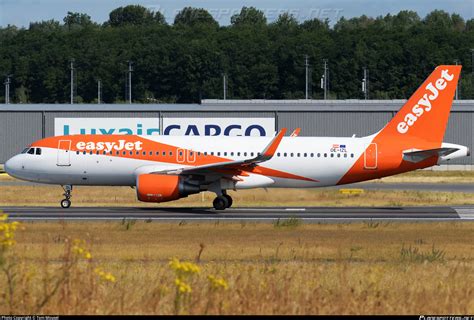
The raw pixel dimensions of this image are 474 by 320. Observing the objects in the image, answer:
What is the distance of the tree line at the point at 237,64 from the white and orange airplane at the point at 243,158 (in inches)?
3522

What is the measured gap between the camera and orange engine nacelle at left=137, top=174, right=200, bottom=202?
1615 inches

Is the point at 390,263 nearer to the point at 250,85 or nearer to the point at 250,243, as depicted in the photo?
the point at 250,243

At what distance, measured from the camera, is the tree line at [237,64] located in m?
141

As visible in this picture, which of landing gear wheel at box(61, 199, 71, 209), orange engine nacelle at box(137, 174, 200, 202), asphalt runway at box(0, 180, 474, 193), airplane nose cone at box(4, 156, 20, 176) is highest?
airplane nose cone at box(4, 156, 20, 176)

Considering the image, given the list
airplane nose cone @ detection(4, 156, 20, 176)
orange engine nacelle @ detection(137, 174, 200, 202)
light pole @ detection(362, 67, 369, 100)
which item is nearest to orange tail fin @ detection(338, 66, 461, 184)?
orange engine nacelle @ detection(137, 174, 200, 202)

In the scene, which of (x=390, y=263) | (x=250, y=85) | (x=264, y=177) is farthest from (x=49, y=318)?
(x=250, y=85)

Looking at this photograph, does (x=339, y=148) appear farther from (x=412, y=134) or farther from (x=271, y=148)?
(x=271, y=148)

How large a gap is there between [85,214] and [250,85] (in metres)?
104

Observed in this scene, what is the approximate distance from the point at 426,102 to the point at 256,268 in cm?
2448

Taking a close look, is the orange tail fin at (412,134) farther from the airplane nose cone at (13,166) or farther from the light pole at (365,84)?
the light pole at (365,84)

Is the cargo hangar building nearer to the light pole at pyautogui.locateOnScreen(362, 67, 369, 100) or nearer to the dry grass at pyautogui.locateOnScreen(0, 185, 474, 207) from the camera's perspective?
the dry grass at pyautogui.locateOnScreen(0, 185, 474, 207)

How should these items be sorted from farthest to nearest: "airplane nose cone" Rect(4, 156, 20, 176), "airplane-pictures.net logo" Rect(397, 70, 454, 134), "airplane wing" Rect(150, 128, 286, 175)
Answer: "airplane-pictures.net logo" Rect(397, 70, 454, 134)
"airplane nose cone" Rect(4, 156, 20, 176)
"airplane wing" Rect(150, 128, 286, 175)

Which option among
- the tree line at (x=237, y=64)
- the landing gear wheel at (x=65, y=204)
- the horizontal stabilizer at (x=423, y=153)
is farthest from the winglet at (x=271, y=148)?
the tree line at (x=237, y=64)

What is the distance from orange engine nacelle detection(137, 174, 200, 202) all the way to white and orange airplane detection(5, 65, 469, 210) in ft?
3.95
